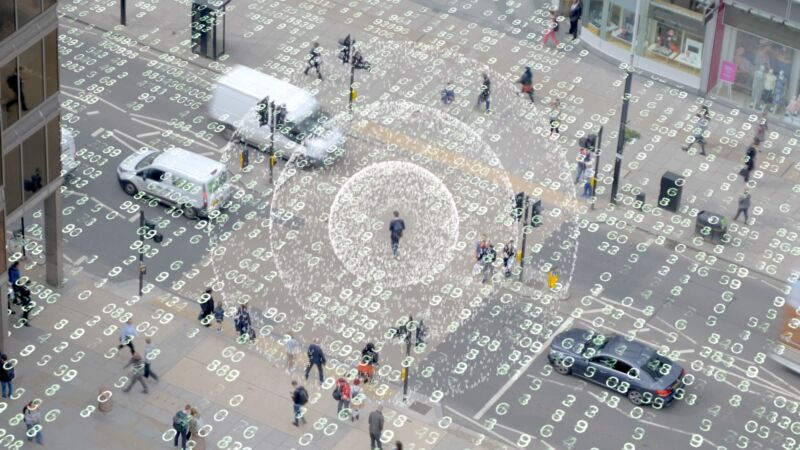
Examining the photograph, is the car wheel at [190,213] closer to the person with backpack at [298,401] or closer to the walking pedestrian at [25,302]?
the walking pedestrian at [25,302]

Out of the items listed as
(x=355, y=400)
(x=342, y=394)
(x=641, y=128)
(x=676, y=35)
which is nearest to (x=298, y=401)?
(x=342, y=394)

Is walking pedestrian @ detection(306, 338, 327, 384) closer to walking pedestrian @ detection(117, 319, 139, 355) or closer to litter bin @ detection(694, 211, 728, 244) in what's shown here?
walking pedestrian @ detection(117, 319, 139, 355)

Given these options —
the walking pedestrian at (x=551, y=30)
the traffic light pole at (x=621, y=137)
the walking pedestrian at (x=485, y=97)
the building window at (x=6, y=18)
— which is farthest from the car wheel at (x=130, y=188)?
the walking pedestrian at (x=551, y=30)

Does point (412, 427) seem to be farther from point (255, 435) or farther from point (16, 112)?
point (16, 112)

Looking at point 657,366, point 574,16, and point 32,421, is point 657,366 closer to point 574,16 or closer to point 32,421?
point 32,421

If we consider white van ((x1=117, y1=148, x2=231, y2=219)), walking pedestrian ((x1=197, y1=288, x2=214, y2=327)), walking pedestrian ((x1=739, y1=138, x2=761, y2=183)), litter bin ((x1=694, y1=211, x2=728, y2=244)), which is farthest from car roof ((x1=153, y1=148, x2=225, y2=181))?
walking pedestrian ((x1=739, y1=138, x2=761, y2=183))
